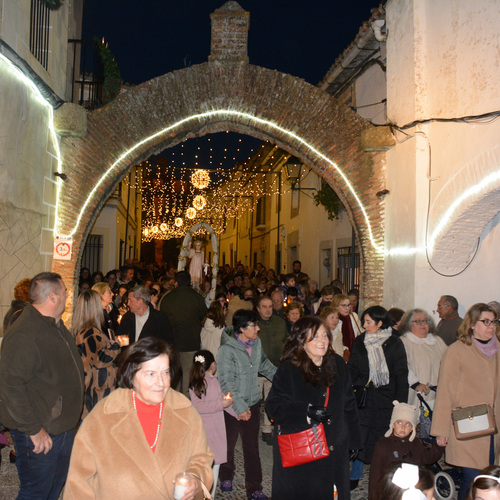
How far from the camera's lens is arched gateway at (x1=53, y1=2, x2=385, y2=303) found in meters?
9.73

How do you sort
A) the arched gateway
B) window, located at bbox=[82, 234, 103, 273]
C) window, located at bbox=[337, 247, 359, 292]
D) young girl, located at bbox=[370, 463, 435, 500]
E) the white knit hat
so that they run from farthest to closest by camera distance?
1. window, located at bbox=[82, 234, 103, 273]
2. window, located at bbox=[337, 247, 359, 292]
3. the arched gateway
4. the white knit hat
5. young girl, located at bbox=[370, 463, 435, 500]

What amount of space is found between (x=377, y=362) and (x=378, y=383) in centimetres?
18

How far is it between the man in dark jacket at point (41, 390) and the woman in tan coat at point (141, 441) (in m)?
1.03

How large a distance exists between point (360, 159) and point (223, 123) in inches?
99.7

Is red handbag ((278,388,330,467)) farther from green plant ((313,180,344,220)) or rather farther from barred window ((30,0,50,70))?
green plant ((313,180,344,220))

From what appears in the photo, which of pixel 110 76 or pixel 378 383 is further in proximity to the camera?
pixel 110 76

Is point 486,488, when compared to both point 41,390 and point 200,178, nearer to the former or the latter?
point 41,390

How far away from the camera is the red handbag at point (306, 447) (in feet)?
11.9

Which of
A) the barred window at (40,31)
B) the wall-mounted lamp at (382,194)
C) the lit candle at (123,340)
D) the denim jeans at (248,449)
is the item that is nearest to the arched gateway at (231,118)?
the wall-mounted lamp at (382,194)

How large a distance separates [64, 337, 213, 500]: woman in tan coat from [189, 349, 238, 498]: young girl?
1.91m

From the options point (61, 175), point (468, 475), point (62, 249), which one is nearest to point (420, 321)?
point (468, 475)

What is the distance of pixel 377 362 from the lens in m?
5.00

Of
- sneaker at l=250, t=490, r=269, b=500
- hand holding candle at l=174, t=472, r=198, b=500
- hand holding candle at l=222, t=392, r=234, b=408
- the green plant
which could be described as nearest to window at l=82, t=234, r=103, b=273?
the green plant

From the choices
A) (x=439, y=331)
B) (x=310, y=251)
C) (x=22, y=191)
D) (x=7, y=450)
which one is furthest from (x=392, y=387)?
(x=310, y=251)
